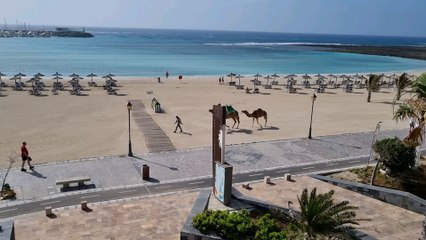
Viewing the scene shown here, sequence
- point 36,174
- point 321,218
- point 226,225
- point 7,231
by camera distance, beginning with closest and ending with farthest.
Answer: point 321,218 < point 7,231 < point 226,225 < point 36,174

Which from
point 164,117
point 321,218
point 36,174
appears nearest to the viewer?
point 321,218

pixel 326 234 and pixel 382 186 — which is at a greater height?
pixel 326 234

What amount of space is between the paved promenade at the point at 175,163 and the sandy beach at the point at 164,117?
4.36 ft

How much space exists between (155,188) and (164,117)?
13.6 meters

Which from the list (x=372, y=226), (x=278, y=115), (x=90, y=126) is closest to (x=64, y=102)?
(x=90, y=126)

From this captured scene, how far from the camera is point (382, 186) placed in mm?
16953

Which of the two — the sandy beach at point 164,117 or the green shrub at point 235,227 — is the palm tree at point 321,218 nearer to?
the green shrub at point 235,227

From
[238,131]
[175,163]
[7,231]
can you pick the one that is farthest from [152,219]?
[238,131]

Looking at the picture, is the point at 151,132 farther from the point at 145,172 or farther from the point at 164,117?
the point at 145,172

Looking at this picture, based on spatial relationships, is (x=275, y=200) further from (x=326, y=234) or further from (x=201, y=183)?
(x=326, y=234)

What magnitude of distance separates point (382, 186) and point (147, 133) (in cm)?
1398

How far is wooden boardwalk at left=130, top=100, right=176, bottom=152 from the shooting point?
73.3 feet

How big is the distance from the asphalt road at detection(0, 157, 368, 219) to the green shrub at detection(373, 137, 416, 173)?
2.79 meters

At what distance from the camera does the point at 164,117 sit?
2980 centimetres
